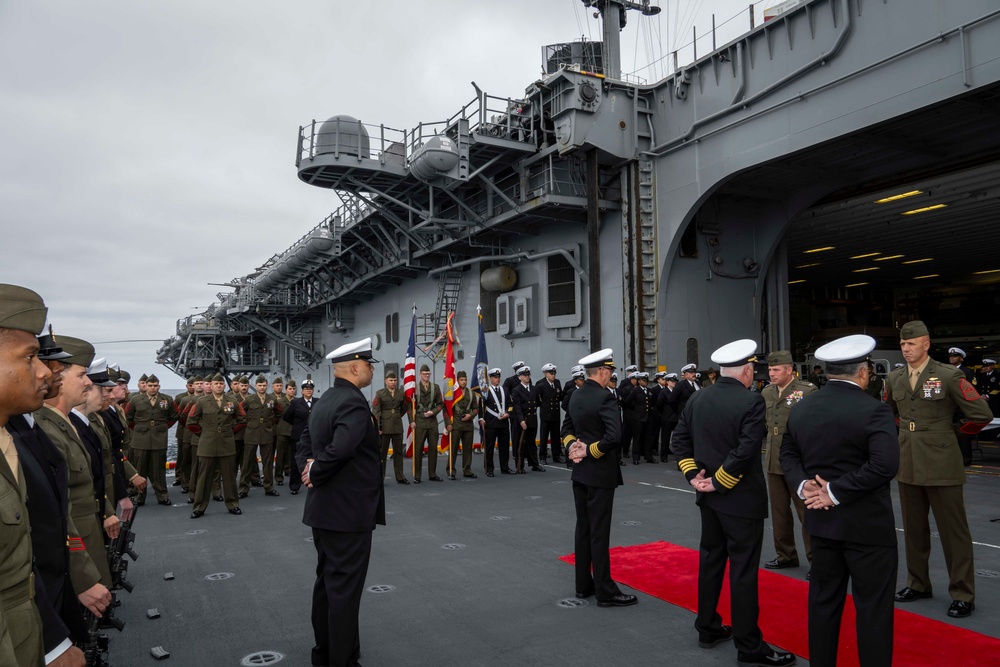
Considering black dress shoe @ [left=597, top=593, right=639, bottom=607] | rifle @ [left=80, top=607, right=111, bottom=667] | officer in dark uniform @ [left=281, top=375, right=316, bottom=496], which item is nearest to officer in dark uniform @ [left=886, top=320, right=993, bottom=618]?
black dress shoe @ [left=597, top=593, right=639, bottom=607]

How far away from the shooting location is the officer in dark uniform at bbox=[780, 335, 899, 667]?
308 centimetres

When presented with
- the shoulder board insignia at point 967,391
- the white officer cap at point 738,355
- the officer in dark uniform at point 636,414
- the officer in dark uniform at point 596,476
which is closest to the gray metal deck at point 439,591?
the officer in dark uniform at point 596,476

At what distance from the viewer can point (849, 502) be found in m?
3.15

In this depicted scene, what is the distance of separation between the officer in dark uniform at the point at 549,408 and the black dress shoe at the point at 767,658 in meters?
9.14

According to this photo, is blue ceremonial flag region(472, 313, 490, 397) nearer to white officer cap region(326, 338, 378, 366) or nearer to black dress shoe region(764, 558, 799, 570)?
black dress shoe region(764, 558, 799, 570)

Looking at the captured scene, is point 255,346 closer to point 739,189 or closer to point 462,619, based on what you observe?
point 739,189

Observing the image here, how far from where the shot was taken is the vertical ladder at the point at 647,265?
1441 centimetres

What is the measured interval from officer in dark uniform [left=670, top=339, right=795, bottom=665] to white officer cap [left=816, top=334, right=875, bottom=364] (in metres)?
0.63

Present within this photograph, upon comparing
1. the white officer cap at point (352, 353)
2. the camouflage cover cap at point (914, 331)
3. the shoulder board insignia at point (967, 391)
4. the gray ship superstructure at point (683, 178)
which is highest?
the gray ship superstructure at point (683, 178)

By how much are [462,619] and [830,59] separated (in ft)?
34.3

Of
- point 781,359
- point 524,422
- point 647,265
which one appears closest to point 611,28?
point 647,265

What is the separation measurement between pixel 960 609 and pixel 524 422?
26.9ft

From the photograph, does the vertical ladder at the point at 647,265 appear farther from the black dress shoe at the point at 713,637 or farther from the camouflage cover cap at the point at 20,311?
the camouflage cover cap at the point at 20,311

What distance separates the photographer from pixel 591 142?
14.0 m
